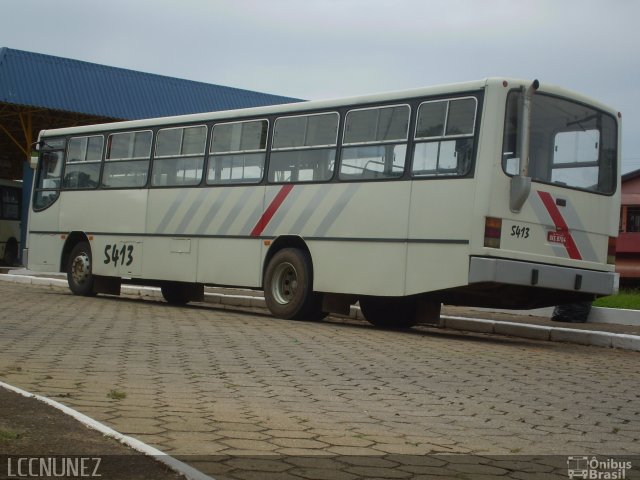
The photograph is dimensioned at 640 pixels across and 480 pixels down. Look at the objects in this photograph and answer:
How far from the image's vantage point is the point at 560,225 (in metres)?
14.2

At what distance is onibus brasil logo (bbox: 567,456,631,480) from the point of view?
5422 mm

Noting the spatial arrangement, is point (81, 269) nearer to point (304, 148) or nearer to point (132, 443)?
point (304, 148)

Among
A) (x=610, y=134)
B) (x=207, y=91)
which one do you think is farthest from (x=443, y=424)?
(x=207, y=91)

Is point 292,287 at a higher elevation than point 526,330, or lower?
higher

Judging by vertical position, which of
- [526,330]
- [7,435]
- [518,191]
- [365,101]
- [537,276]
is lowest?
[7,435]

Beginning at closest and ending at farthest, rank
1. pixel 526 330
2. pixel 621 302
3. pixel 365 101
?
pixel 365 101 → pixel 526 330 → pixel 621 302

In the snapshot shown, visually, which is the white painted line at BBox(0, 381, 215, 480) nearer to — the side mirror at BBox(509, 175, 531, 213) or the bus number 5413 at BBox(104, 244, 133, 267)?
the side mirror at BBox(509, 175, 531, 213)

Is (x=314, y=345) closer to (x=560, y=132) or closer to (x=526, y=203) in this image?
(x=526, y=203)

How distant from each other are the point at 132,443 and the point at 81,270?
52.6ft

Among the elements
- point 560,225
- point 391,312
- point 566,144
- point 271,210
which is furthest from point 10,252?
point 560,225

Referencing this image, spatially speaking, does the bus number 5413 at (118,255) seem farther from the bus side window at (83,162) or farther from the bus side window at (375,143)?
the bus side window at (375,143)

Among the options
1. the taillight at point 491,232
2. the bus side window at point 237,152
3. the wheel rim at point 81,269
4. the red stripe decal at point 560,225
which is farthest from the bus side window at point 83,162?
the red stripe decal at point 560,225

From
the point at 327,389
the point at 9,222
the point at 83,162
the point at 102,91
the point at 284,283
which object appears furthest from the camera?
the point at 9,222

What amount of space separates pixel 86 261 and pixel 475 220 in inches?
383
